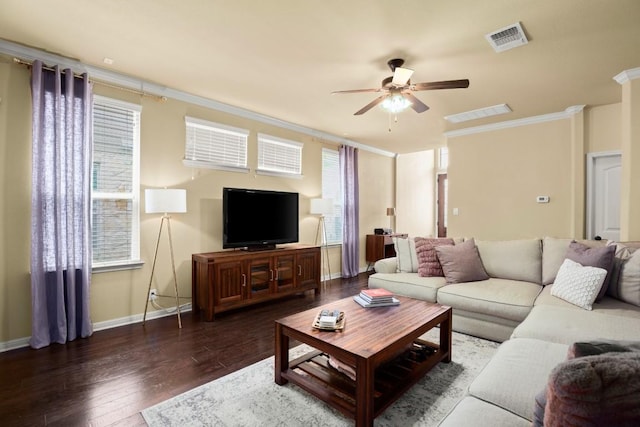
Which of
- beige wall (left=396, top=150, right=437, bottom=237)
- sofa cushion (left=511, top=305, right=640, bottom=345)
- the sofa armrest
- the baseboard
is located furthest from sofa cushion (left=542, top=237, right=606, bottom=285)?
beige wall (left=396, top=150, right=437, bottom=237)

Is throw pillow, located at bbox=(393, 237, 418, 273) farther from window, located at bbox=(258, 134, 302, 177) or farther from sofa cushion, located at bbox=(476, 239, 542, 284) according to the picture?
window, located at bbox=(258, 134, 302, 177)

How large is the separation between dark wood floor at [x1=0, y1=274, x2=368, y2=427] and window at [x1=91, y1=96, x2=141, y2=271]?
0.83m

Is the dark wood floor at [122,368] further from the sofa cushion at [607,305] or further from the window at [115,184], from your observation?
the sofa cushion at [607,305]

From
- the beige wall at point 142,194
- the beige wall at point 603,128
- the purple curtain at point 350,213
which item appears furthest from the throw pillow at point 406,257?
the beige wall at point 603,128

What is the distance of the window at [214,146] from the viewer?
12.9 feet

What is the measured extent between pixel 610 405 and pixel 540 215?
501 cm

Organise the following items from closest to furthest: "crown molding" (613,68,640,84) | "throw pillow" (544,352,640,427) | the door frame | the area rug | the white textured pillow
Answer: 1. "throw pillow" (544,352,640,427)
2. the area rug
3. the white textured pillow
4. "crown molding" (613,68,640,84)
5. the door frame

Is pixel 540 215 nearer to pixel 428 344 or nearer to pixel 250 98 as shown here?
pixel 428 344

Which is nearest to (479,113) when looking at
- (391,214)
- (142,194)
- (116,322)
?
(391,214)

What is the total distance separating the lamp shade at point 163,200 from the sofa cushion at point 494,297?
9.47 ft

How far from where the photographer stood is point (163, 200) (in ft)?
10.6

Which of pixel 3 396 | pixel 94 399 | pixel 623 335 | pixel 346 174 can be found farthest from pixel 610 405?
pixel 346 174

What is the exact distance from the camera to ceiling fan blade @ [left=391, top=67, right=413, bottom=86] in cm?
259

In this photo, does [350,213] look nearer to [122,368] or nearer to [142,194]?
[142,194]
